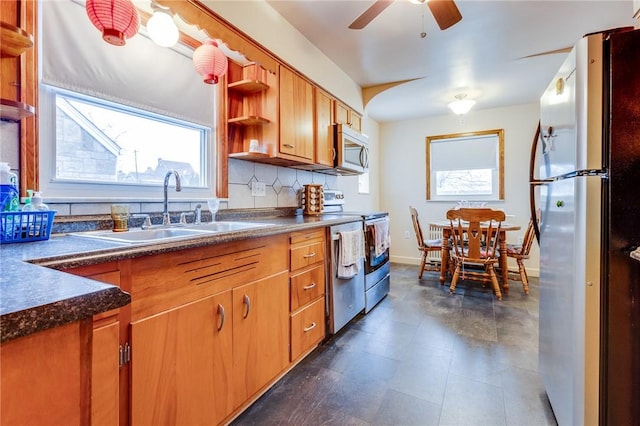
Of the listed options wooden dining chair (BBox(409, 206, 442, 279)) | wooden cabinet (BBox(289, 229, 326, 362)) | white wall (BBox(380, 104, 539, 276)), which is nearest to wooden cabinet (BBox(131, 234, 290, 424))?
wooden cabinet (BBox(289, 229, 326, 362))

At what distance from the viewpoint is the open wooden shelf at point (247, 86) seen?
6.60ft

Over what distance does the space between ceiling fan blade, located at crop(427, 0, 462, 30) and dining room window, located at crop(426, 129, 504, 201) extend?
9.41ft

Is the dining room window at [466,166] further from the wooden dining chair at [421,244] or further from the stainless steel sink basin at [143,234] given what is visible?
the stainless steel sink basin at [143,234]

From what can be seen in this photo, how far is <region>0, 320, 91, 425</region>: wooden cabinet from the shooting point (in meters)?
0.36

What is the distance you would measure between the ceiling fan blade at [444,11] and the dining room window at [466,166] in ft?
9.41

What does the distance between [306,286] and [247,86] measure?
1.44 meters

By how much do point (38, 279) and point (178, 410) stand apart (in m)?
0.81

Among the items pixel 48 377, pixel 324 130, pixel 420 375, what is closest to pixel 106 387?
pixel 48 377

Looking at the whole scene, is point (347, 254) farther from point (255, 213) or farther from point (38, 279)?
point (38, 279)

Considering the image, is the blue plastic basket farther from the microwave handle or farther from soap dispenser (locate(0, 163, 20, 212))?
the microwave handle

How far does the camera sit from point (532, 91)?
3541 mm

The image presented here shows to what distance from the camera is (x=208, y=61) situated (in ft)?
5.21

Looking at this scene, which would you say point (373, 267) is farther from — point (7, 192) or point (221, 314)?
point (7, 192)

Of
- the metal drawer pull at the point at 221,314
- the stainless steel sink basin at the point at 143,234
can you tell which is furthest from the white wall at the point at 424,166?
the metal drawer pull at the point at 221,314
